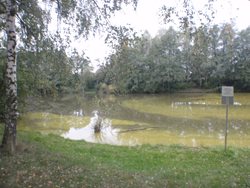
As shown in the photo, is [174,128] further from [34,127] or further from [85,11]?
[85,11]

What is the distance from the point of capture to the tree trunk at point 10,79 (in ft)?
23.4

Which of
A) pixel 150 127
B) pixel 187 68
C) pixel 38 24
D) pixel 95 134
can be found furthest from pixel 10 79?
pixel 187 68

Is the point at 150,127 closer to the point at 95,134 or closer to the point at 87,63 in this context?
the point at 95,134

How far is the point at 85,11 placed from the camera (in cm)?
755

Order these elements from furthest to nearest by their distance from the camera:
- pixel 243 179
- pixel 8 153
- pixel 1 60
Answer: pixel 1 60, pixel 8 153, pixel 243 179

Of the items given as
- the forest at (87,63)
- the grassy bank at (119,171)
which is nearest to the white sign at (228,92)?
the forest at (87,63)

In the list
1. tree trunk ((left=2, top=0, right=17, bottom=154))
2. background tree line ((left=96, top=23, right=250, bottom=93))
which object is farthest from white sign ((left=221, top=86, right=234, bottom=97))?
background tree line ((left=96, top=23, right=250, bottom=93))

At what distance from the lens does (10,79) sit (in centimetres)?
717

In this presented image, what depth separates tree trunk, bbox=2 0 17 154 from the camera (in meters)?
7.14

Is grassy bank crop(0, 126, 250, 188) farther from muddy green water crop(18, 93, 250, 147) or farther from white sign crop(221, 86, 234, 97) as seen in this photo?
muddy green water crop(18, 93, 250, 147)

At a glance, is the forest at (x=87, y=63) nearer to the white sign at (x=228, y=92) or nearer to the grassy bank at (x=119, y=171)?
the white sign at (x=228, y=92)

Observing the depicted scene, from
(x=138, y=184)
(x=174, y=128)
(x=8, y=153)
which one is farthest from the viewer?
(x=174, y=128)

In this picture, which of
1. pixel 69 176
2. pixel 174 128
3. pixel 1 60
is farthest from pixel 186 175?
pixel 174 128

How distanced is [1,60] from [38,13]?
6.07 metres
